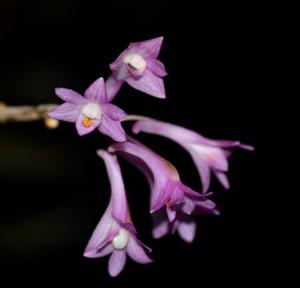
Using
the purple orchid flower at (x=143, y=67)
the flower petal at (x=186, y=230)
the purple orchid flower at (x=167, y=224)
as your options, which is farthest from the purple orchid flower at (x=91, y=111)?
the flower petal at (x=186, y=230)

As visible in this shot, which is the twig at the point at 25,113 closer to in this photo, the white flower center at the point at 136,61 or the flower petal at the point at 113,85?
the flower petal at the point at 113,85

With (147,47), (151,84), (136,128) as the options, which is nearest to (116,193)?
(136,128)

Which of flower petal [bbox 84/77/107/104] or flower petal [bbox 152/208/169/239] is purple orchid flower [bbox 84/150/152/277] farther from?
flower petal [bbox 84/77/107/104]

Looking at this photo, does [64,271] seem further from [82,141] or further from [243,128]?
[243,128]

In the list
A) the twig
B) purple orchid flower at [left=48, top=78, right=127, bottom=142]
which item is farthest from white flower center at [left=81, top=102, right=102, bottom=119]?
the twig

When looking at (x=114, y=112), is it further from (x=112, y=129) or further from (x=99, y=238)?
(x=99, y=238)
